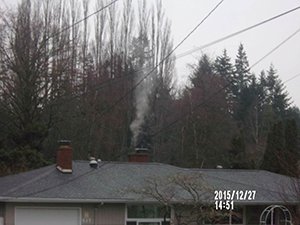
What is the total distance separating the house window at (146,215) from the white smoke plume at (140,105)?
842 inches

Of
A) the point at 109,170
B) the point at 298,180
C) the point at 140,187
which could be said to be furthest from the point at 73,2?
the point at 298,180

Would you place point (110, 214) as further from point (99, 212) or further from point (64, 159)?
point (64, 159)

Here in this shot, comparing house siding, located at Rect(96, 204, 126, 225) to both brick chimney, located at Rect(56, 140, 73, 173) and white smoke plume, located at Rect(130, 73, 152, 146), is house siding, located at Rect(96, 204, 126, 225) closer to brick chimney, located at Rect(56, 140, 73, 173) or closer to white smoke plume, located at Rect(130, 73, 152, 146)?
brick chimney, located at Rect(56, 140, 73, 173)

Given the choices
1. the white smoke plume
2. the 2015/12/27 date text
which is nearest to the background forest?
the white smoke plume

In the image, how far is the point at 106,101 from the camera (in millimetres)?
47156

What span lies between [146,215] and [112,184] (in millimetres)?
1939

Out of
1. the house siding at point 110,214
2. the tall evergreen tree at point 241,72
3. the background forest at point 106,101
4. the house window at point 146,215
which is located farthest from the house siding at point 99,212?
the tall evergreen tree at point 241,72

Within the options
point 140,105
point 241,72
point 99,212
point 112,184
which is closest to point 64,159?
point 112,184

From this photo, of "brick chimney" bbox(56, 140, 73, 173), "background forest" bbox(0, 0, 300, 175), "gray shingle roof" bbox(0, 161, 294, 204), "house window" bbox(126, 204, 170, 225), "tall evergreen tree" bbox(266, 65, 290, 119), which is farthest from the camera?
"tall evergreen tree" bbox(266, 65, 290, 119)

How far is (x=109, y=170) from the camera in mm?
29125

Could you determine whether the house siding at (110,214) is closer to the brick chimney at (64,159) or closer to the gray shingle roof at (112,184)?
the gray shingle roof at (112,184)

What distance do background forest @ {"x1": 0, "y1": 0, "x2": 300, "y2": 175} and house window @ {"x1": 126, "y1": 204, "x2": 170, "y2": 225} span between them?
491 inches

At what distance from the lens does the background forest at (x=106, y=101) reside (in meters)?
40.9

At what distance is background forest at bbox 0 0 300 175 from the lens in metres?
40.9
